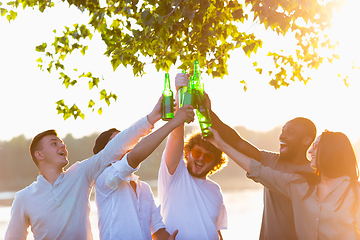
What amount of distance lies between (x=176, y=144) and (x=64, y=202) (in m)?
1.04

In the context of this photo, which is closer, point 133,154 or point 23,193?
point 133,154

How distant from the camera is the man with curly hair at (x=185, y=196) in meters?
3.47

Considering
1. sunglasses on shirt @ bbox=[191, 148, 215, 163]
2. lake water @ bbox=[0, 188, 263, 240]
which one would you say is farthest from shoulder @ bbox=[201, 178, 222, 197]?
lake water @ bbox=[0, 188, 263, 240]

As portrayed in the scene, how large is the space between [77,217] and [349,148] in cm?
226

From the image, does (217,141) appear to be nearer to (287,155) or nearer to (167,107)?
(167,107)

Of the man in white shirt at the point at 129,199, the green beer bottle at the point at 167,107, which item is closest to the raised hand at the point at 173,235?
the man in white shirt at the point at 129,199

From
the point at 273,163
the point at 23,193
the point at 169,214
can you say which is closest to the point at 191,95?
the point at 169,214

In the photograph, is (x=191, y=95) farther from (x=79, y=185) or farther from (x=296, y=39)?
(x=296, y=39)

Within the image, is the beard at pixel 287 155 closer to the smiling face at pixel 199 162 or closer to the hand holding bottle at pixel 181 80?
the smiling face at pixel 199 162

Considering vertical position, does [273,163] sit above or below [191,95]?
below

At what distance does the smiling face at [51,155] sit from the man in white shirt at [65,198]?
0.09ft

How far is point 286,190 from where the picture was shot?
11.2 ft

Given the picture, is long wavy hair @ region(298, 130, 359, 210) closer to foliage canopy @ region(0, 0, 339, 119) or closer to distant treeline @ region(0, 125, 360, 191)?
foliage canopy @ region(0, 0, 339, 119)

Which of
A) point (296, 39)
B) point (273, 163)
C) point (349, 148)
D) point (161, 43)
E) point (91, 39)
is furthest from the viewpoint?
point (296, 39)
